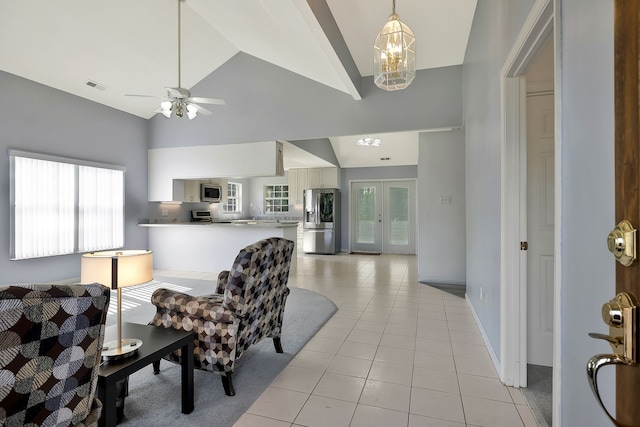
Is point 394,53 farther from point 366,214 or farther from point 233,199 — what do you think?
point 233,199

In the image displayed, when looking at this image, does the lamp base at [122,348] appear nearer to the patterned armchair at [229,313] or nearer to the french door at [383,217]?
the patterned armchair at [229,313]

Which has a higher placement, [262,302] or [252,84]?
[252,84]

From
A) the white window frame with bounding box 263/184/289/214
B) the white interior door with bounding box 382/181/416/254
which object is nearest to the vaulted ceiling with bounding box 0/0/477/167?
→ the white interior door with bounding box 382/181/416/254

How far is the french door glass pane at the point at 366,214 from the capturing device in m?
8.53

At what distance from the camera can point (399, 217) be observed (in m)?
8.34

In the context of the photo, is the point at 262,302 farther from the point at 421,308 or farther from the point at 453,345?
the point at 421,308

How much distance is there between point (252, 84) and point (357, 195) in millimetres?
4368

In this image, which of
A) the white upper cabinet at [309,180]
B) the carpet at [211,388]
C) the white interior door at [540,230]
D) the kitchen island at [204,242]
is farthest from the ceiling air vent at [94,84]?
the white interior door at [540,230]

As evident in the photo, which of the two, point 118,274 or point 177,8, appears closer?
point 118,274

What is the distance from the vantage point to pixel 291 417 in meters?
1.75

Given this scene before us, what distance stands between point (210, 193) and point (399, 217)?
15.8ft

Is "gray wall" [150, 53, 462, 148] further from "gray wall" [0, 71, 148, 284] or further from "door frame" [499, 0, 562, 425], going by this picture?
"door frame" [499, 0, 562, 425]

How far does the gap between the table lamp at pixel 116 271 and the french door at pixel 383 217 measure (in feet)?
23.8

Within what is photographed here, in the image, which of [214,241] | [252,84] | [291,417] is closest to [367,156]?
[252,84]
